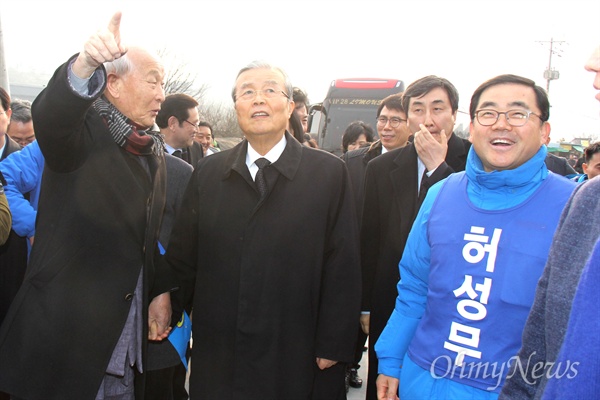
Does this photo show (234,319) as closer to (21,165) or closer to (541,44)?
(21,165)

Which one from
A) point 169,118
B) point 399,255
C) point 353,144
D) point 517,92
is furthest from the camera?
point 353,144

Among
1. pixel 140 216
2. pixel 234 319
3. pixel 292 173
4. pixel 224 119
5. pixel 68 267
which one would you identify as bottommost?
pixel 224 119

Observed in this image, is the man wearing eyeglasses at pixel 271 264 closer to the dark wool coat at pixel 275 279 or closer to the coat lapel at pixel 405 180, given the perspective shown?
the dark wool coat at pixel 275 279

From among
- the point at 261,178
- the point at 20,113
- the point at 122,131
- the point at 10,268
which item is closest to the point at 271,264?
the point at 261,178

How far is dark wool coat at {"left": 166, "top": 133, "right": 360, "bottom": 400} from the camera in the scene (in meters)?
2.31

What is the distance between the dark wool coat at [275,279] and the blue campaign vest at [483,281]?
49 cm

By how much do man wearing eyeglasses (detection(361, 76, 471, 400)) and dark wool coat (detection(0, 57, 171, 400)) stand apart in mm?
1452

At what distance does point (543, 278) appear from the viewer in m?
1.34

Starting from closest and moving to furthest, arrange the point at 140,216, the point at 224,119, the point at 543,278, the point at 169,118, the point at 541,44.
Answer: the point at 543,278 < the point at 140,216 < the point at 169,118 < the point at 541,44 < the point at 224,119

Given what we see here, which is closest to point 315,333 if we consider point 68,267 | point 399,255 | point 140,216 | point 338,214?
point 338,214

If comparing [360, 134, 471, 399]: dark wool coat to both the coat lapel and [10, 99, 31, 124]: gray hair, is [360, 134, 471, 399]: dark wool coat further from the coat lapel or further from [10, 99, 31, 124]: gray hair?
[10, 99, 31, 124]: gray hair

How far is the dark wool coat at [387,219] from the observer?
2.92m

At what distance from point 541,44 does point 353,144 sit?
4024 centimetres

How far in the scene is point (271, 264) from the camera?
7.62 feet
